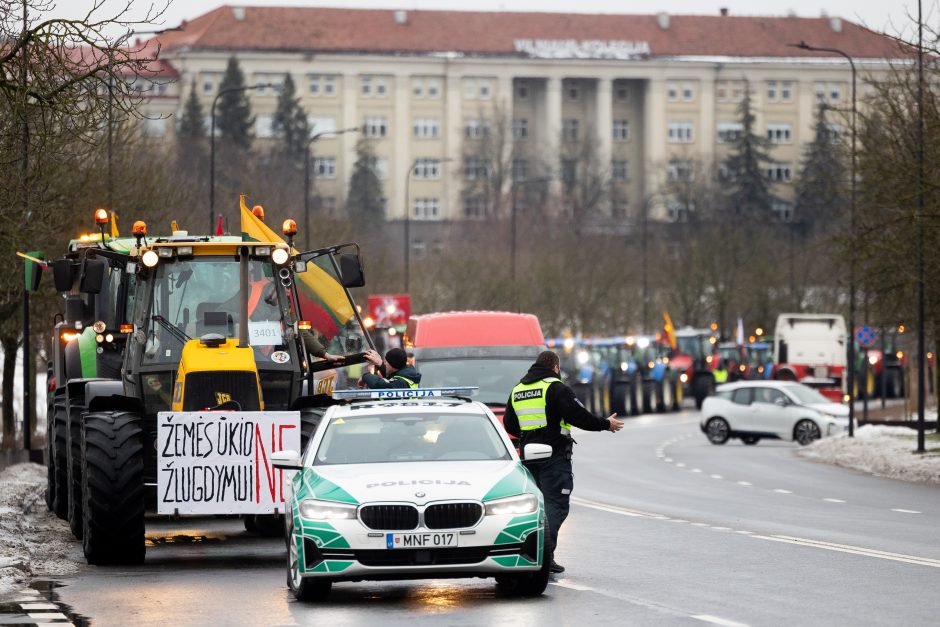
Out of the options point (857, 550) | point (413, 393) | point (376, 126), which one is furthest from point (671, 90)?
point (413, 393)

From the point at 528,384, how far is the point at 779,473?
19.0 m

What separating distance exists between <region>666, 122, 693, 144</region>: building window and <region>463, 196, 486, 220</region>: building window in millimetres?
16933

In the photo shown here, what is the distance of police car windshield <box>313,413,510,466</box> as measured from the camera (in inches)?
627

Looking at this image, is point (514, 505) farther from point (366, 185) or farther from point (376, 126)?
point (376, 126)

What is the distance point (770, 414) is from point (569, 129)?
12321 centimetres

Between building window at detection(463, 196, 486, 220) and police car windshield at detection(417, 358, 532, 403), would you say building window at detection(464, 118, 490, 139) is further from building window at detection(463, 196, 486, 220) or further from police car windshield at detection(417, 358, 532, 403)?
police car windshield at detection(417, 358, 532, 403)

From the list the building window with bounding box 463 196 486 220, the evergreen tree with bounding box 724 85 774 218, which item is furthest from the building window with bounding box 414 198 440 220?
the evergreen tree with bounding box 724 85 774 218

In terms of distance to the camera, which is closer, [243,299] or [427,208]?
[243,299]

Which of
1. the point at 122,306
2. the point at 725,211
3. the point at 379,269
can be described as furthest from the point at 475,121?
the point at 122,306

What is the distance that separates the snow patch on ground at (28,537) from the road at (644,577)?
501 mm

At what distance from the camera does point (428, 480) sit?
15133mm

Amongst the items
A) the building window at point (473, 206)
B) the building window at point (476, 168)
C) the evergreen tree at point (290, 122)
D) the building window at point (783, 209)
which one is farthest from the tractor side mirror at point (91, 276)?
the building window at point (476, 168)

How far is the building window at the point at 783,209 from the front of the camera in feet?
499

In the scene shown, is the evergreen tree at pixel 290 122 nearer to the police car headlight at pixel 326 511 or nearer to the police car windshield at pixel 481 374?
the police car windshield at pixel 481 374
